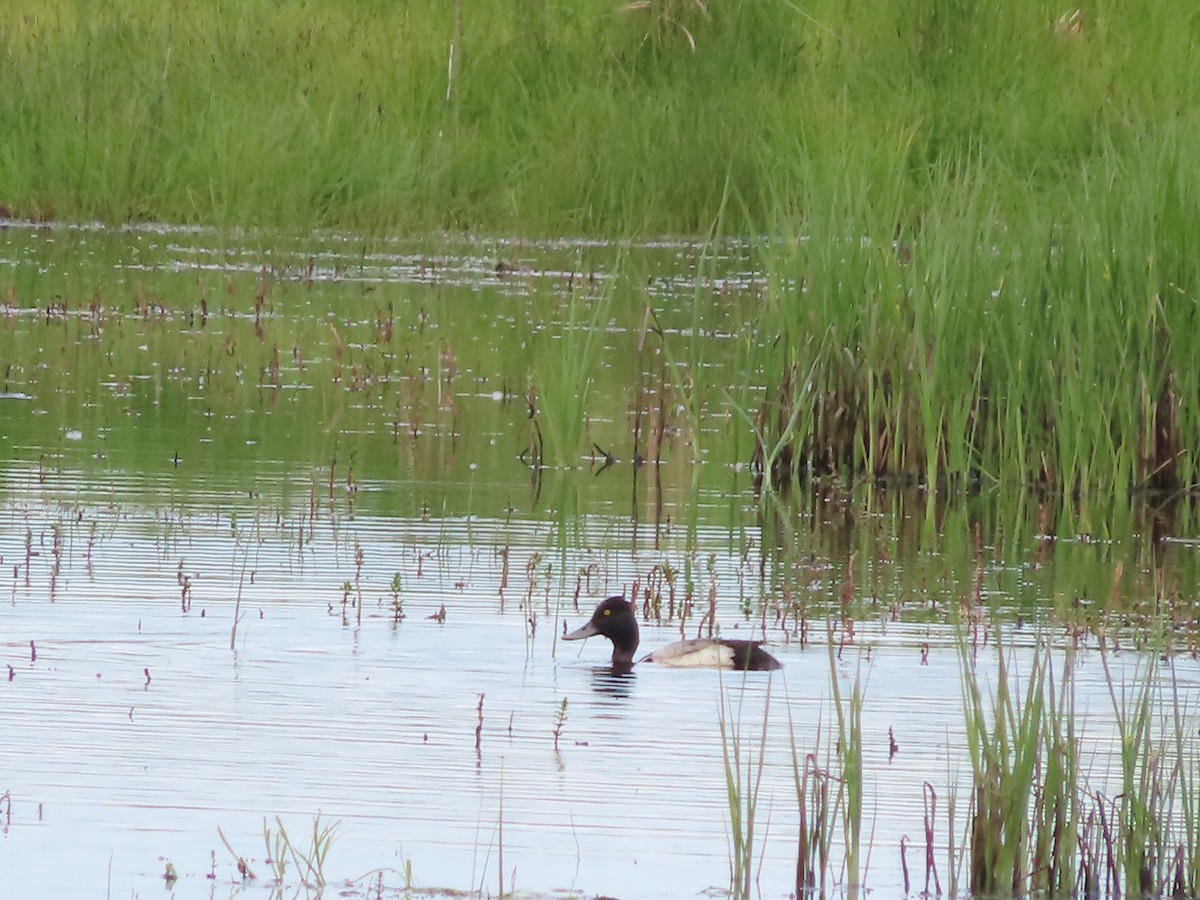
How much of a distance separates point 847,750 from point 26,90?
1871 centimetres

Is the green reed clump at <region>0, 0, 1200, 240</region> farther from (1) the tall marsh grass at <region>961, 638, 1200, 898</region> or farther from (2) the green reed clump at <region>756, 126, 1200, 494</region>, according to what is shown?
(1) the tall marsh grass at <region>961, 638, 1200, 898</region>

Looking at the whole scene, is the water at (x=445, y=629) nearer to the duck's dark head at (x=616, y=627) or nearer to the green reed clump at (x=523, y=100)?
the duck's dark head at (x=616, y=627)

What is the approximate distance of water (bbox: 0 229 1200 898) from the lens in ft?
17.9

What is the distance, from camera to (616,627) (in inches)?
302

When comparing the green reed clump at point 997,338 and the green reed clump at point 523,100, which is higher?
the green reed clump at point 523,100

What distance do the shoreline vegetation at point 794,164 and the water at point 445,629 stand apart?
52 cm

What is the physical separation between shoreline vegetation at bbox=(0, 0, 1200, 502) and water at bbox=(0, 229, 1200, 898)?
522 mm

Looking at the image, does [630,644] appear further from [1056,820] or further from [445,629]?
[1056,820]

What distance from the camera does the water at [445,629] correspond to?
17.9 feet

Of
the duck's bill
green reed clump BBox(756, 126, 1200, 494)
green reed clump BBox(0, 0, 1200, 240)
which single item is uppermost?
green reed clump BBox(0, 0, 1200, 240)

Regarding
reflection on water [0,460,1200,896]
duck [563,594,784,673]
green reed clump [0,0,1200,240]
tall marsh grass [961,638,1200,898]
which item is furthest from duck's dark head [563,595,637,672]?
green reed clump [0,0,1200,240]

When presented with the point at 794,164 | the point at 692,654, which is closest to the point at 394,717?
the point at 692,654

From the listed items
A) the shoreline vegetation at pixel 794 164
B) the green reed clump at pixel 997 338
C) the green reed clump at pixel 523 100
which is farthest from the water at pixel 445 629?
the green reed clump at pixel 523 100

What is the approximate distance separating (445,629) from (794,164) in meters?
5.29
